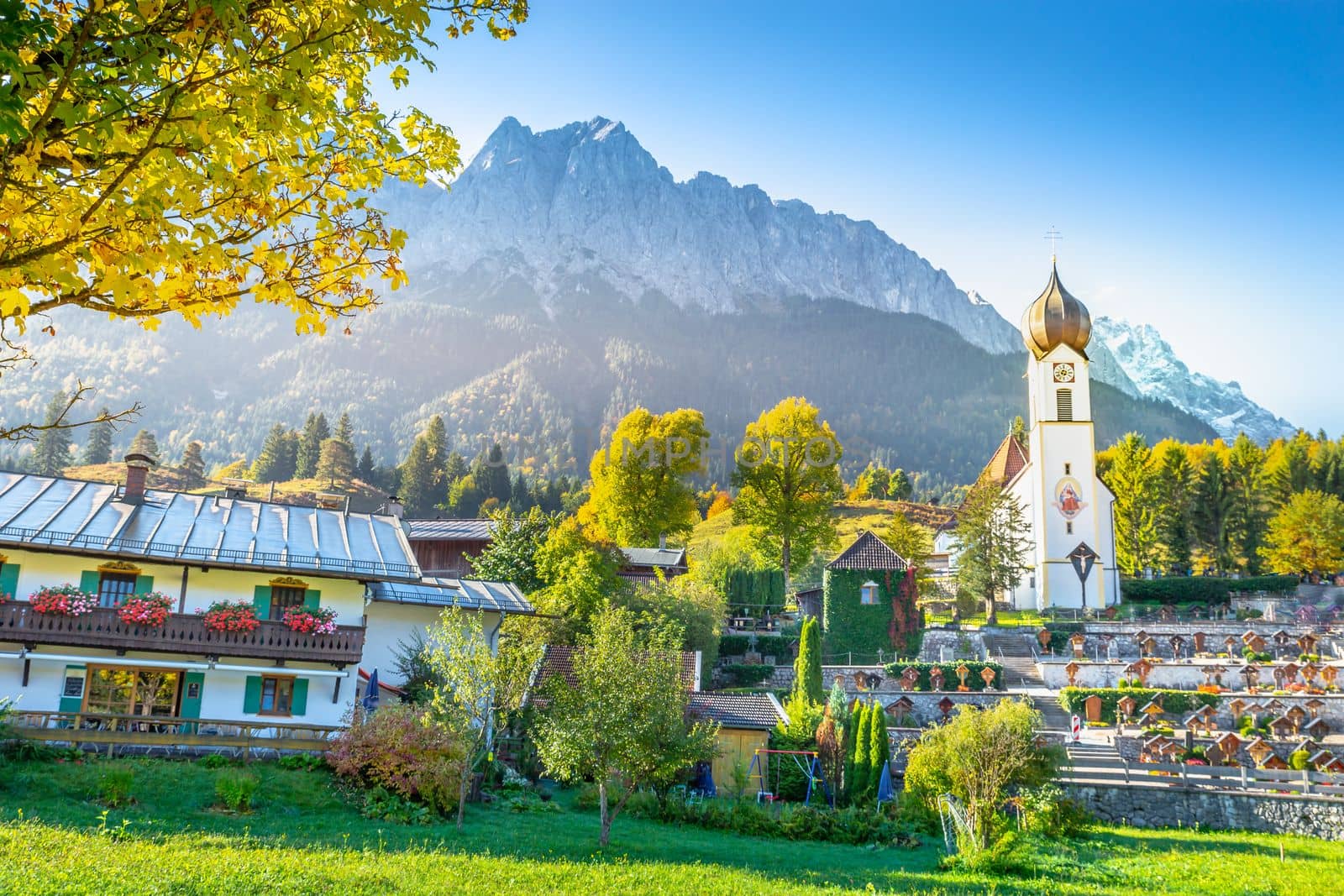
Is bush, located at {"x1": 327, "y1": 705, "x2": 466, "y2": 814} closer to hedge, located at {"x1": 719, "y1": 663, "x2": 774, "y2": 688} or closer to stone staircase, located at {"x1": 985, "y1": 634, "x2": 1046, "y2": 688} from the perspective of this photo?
hedge, located at {"x1": 719, "y1": 663, "x2": 774, "y2": 688}

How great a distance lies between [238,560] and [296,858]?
41.4ft

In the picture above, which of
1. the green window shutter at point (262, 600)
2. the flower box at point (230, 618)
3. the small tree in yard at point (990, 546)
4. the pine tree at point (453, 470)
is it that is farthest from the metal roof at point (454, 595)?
the pine tree at point (453, 470)

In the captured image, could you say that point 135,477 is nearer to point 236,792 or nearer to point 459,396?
point 236,792

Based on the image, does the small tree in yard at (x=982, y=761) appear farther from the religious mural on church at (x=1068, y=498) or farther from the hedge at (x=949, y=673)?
the religious mural on church at (x=1068, y=498)

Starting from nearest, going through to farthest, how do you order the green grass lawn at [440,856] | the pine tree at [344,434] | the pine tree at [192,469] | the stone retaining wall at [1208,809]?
the green grass lawn at [440,856], the stone retaining wall at [1208,809], the pine tree at [192,469], the pine tree at [344,434]

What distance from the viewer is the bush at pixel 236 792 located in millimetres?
16234

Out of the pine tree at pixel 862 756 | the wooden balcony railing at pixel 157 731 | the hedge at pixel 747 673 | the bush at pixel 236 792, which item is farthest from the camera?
the hedge at pixel 747 673

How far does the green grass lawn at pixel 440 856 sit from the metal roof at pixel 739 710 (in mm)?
5804

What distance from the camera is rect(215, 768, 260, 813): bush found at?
16234 millimetres

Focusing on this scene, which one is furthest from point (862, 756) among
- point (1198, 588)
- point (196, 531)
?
point (1198, 588)

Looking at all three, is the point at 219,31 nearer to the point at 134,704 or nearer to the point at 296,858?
the point at 296,858

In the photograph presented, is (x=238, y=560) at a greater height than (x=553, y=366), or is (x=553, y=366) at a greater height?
(x=553, y=366)

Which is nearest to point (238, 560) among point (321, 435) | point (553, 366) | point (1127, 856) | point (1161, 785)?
point (1127, 856)

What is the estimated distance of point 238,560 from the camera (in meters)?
23.4
